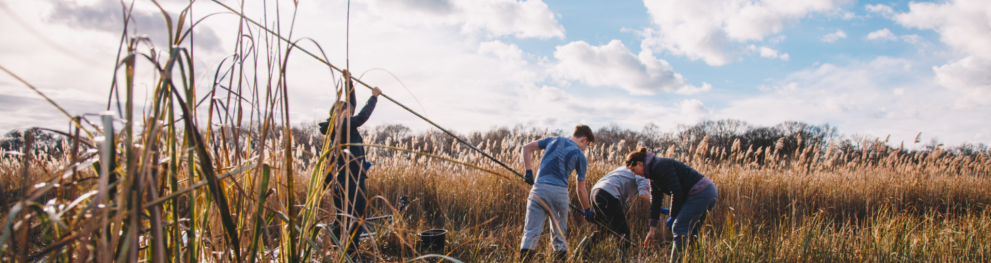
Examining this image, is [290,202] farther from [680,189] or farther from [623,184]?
[623,184]

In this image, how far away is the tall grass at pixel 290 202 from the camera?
2.39ft

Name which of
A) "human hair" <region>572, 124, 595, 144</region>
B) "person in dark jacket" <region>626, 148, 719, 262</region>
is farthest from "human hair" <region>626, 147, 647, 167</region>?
"human hair" <region>572, 124, 595, 144</region>

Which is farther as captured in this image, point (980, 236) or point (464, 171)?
point (464, 171)

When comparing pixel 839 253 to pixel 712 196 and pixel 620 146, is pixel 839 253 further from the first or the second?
pixel 620 146

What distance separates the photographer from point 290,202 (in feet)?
3.16

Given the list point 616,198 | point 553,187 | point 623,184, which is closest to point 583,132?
point 553,187

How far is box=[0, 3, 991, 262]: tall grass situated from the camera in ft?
2.39

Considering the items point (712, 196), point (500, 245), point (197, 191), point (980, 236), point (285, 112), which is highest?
point (285, 112)

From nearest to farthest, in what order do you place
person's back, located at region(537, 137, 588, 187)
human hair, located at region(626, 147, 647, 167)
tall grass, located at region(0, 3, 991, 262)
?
tall grass, located at region(0, 3, 991, 262) → person's back, located at region(537, 137, 588, 187) → human hair, located at region(626, 147, 647, 167)

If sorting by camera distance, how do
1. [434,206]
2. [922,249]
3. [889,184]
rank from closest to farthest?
1. [922,249]
2. [434,206]
3. [889,184]

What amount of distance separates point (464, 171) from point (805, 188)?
5058 mm

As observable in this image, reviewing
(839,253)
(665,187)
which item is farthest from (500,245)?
(839,253)

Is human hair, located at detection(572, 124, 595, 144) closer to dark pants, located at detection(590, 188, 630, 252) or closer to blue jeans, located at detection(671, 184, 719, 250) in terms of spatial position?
dark pants, located at detection(590, 188, 630, 252)

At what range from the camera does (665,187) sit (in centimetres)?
388
